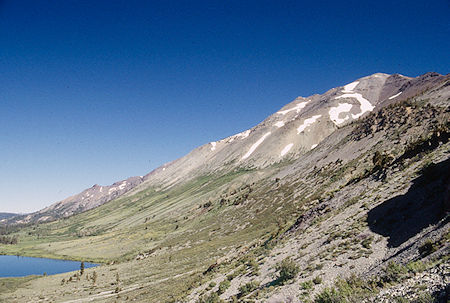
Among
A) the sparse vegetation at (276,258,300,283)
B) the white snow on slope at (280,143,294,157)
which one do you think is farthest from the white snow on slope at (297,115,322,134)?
the sparse vegetation at (276,258,300,283)

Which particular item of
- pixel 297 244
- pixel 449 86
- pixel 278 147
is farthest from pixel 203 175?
pixel 297 244

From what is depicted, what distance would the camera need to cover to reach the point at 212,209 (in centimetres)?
9888

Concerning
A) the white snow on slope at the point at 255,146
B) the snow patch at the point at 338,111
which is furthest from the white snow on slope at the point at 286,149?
the white snow on slope at the point at 255,146

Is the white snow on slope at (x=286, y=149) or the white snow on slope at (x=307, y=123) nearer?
the white snow on slope at (x=286, y=149)

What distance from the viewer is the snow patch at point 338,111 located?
502 ft

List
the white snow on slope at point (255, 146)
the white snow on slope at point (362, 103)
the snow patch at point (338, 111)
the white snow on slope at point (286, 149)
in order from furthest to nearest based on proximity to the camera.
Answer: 1. the white snow on slope at point (255, 146)
2. the white snow on slope at point (362, 103)
3. the snow patch at point (338, 111)
4. the white snow on slope at point (286, 149)

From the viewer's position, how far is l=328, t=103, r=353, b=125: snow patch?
502 feet

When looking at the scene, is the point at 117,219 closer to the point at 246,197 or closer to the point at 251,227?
the point at 246,197

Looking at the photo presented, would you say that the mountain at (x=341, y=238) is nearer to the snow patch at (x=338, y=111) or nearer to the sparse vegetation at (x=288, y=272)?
the sparse vegetation at (x=288, y=272)

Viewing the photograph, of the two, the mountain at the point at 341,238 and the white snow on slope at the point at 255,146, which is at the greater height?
the white snow on slope at the point at 255,146

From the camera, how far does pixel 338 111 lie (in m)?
166

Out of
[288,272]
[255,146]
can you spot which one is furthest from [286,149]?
[288,272]

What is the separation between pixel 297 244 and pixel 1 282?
240 ft

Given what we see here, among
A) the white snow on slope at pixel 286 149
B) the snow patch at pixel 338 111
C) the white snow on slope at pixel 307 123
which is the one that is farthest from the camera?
the white snow on slope at pixel 307 123
